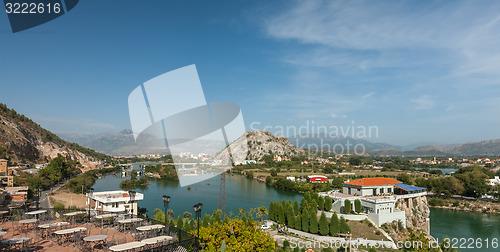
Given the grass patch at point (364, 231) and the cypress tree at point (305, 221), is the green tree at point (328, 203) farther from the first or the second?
the cypress tree at point (305, 221)

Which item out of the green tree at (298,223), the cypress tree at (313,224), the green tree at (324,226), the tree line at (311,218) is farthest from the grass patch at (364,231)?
the green tree at (298,223)

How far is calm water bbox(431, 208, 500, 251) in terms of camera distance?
63.7ft

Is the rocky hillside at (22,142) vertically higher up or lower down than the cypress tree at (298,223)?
higher up

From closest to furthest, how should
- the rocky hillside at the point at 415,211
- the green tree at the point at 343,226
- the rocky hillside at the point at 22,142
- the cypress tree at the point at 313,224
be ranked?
the green tree at the point at 343,226 → the cypress tree at the point at 313,224 → the rocky hillside at the point at 415,211 → the rocky hillside at the point at 22,142

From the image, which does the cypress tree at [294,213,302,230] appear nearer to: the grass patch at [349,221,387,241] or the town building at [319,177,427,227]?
the grass patch at [349,221,387,241]

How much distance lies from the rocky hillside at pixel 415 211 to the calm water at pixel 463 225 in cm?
86

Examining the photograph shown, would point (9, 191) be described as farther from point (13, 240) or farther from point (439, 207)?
point (439, 207)

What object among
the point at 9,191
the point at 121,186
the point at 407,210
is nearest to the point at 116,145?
the point at 121,186

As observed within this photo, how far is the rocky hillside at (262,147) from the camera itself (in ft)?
274

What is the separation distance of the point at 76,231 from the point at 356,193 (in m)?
17.1

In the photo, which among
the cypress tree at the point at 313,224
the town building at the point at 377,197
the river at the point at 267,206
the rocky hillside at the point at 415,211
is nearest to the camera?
the cypress tree at the point at 313,224

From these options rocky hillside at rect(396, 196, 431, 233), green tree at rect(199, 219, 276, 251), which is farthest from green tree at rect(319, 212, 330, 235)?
green tree at rect(199, 219, 276, 251)

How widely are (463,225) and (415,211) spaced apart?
15.9 ft

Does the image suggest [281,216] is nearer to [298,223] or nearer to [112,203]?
[298,223]
